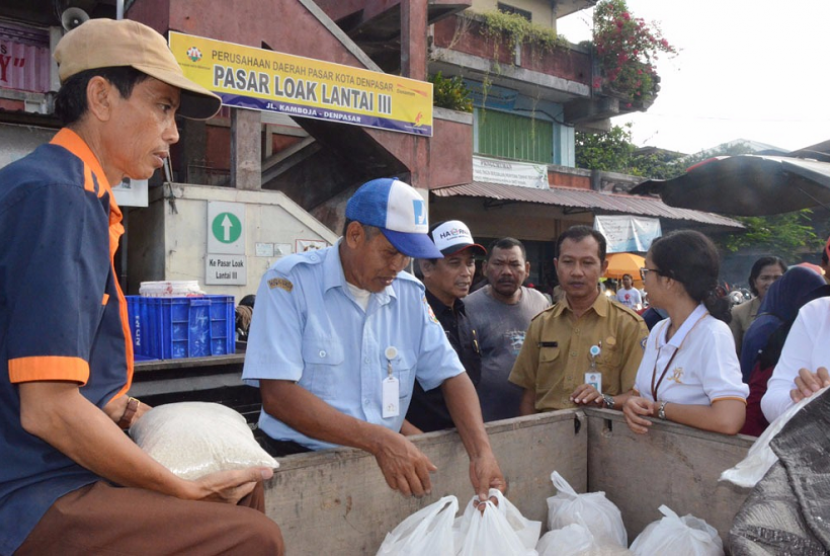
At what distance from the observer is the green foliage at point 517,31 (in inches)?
568

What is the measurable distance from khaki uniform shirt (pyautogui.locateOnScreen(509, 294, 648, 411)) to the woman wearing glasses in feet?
1.13

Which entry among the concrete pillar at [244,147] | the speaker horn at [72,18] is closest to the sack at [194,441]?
the concrete pillar at [244,147]

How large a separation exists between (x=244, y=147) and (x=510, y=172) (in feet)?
21.9

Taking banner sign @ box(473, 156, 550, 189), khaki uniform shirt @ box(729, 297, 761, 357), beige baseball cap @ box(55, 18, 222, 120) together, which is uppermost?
banner sign @ box(473, 156, 550, 189)

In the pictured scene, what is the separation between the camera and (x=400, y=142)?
10312mm

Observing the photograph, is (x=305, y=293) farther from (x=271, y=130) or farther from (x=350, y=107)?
(x=271, y=130)

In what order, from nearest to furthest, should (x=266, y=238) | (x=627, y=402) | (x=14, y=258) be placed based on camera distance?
1. (x=14, y=258)
2. (x=627, y=402)
3. (x=266, y=238)

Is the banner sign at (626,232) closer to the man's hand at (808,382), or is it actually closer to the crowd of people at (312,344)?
the crowd of people at (312,344)

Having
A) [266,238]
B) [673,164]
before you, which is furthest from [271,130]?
[673,164]

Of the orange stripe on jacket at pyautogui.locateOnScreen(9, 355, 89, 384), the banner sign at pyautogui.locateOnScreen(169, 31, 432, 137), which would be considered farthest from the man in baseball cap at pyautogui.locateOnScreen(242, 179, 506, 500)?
the banner sign at pyautogui.locateOnScreen(169, 31, 432, 137)

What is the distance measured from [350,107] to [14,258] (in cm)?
890

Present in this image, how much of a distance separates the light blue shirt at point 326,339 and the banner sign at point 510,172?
1115 cm

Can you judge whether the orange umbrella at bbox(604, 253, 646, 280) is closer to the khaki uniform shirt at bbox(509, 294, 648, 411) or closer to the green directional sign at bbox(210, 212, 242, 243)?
the green directional sign at bbox(210, 212, 242, 243)

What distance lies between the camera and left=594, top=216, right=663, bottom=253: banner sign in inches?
556
